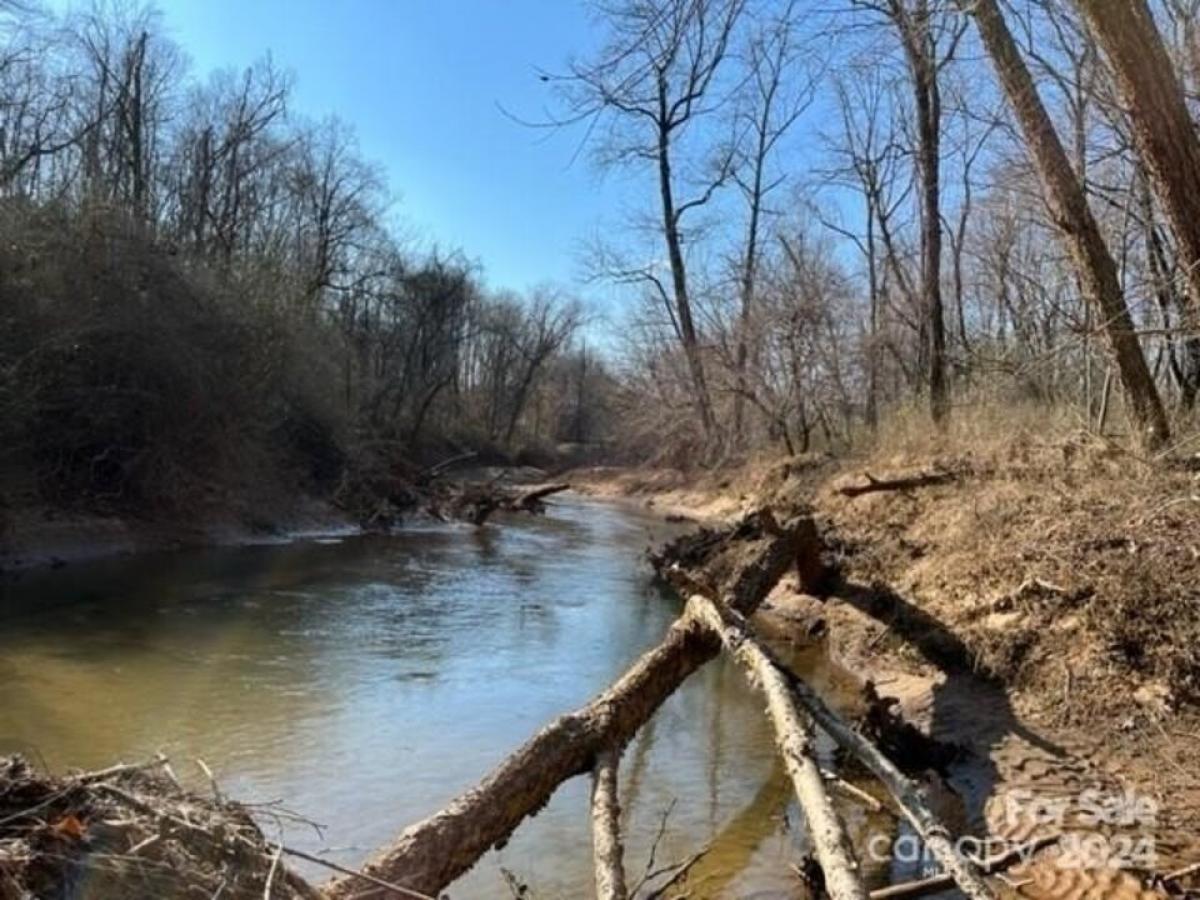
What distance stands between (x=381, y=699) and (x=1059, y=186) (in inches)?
272

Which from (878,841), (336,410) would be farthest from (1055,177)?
(336,410)

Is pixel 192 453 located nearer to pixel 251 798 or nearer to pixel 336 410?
pixel 336 410

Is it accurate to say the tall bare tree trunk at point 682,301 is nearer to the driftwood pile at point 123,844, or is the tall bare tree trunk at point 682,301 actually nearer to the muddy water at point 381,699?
the muddy water at point 381,699

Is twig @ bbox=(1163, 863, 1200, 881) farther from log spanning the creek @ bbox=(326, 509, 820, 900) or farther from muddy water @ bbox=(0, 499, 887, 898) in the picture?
log spanning the creek @ bbox=(326, 509, 820, 900)

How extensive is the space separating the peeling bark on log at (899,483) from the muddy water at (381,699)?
284 cm

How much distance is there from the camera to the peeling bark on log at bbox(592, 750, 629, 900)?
10.8ft

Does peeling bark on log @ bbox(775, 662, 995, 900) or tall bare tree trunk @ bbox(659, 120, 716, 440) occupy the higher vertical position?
tall bare tree trunk @ bbox(659, 120, 716, 440)

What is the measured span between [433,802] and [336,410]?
65.4ft

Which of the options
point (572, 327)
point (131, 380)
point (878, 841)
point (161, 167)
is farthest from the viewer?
point (572, 327)

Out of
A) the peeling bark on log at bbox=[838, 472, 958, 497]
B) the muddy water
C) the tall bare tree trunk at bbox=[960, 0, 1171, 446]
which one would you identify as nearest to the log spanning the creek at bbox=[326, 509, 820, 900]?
the muddy water

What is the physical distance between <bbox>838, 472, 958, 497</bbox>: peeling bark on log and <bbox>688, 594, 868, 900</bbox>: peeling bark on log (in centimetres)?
629

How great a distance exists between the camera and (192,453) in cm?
1808

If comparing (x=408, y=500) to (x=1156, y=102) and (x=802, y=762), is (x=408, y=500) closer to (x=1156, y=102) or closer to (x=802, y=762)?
(x=1156, y=102)

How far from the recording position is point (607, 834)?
360 centimetres
